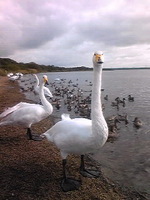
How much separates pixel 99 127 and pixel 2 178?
2824 millimetres

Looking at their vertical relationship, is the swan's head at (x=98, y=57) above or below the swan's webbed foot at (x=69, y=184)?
above

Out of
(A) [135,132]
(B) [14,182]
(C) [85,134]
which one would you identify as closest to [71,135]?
(C) [85,134]

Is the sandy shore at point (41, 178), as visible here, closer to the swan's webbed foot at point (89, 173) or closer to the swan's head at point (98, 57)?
the swan's webbed foot at point (89, 173)

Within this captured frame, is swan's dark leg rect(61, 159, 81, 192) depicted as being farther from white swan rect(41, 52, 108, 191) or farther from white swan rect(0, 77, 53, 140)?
white swan rect(0, 77, 53, 140)

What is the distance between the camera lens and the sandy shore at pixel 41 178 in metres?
5.84

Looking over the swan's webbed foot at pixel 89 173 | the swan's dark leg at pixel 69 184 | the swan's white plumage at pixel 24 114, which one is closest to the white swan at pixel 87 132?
the swan's dark leg at pixel 69 184

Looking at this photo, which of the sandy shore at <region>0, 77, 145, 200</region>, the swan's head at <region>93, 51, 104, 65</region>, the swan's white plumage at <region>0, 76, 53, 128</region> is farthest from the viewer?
the swan's white plumage at <region>0, 76, 53, 128</region>

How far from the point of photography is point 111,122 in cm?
1370

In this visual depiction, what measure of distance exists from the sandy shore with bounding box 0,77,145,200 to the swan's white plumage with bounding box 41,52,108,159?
907 mm

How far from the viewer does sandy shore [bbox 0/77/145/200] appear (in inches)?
230

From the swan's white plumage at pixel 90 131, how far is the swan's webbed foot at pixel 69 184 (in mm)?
632

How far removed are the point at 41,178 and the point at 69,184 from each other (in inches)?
30.8

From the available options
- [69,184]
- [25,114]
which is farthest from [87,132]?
[25,114]

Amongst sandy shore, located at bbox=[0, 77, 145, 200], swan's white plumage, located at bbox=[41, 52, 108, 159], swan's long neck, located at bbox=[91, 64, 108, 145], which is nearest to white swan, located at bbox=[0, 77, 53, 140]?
sandy shore, located at bbox=[0, 77, 145, 200]
